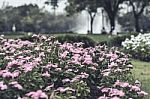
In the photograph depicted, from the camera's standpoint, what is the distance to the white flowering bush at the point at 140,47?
16.2 m

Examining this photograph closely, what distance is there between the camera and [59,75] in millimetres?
6254

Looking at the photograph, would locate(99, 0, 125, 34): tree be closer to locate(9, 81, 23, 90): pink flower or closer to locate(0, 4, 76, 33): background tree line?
locate(0, 4, 76, 33): background tree line

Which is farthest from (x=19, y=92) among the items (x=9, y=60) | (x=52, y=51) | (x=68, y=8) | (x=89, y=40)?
(x=68, y=8)

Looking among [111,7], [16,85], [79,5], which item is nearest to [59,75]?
[16,85]

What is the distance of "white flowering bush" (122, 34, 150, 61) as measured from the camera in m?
16.2

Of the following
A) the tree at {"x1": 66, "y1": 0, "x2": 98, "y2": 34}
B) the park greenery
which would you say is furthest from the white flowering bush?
the tree at {"x1": 66, "y1": 0, "x2": 98, "y2": 34}

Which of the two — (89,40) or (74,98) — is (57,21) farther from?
(74,98)

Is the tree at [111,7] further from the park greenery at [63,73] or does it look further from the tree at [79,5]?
the park greenery at [63,73]

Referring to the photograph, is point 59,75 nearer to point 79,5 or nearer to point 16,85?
point 16,85

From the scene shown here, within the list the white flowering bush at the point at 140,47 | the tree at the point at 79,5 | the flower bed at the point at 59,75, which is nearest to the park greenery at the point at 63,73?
the flower bed at the point at 59,75

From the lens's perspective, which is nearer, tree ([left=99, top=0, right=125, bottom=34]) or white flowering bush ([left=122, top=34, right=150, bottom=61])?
white flowering bush ([left=122, top=34, right=150, bottom=61])

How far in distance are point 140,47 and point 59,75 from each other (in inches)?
412

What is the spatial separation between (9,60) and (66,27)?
8293 cm

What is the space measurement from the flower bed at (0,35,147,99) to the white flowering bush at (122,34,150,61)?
25.6 feet
